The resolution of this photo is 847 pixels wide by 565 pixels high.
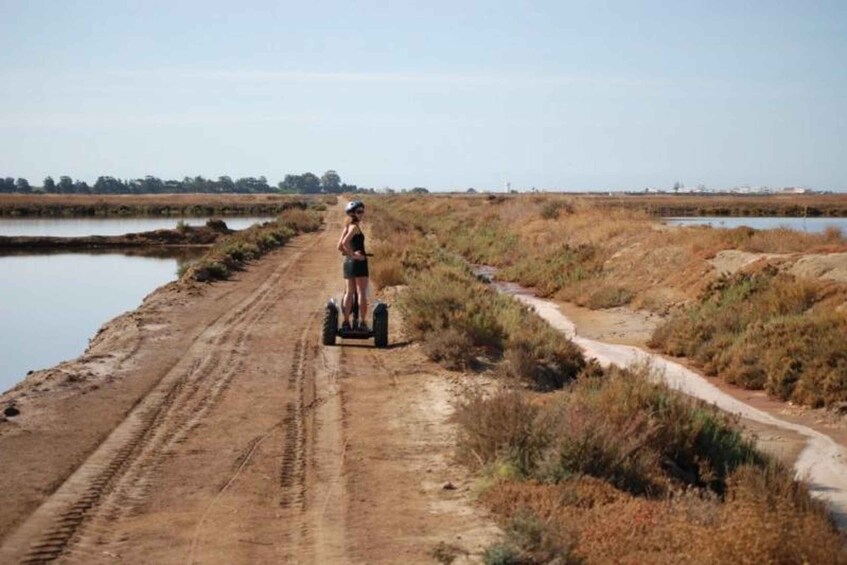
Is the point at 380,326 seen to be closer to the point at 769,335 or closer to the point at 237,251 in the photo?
the point at 769,335

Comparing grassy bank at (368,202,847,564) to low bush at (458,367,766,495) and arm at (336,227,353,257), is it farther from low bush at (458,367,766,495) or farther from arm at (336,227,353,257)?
arm at (336,227,353,257)

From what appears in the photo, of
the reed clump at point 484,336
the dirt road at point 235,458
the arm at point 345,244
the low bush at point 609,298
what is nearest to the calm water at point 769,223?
the low bush at point 609,298

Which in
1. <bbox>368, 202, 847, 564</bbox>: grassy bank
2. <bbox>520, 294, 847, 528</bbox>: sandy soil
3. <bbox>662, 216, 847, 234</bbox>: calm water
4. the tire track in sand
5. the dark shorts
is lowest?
<bbox>520, 294, 847, 528</bbox>: sandy soil

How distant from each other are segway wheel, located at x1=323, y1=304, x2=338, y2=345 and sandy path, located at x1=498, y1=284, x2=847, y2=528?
490 centimetres

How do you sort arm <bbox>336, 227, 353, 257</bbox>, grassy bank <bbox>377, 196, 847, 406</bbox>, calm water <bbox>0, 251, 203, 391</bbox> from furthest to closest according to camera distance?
1. calm water <bbox>0, 251, 203, 391</bbox>
2. grassy bank <bbox>377, 196, 847, 406</bbox>
3. arm <bbox>336, 227, 353, 257</bbox>

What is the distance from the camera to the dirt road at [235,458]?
7309mm

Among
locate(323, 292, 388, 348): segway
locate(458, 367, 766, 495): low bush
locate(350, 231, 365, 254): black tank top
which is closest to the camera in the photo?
locate(458, 367, 766, 495): low bush

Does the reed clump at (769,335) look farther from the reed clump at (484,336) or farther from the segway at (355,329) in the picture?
the segway at (355,329)

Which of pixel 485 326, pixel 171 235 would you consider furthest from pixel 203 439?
pixel 171 235

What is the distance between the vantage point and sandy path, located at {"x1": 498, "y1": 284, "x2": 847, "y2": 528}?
1092 centimetres

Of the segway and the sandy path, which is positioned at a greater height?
the segway

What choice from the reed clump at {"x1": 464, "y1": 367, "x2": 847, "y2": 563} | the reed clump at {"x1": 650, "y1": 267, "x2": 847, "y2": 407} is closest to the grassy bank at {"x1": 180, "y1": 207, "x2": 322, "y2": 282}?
the reed clump at {"x1": 650, "y1": 267, "x2": 847, "y2": 407}

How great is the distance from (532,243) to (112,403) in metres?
31.6

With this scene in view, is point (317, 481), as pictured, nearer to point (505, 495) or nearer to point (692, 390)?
point (505, 495)
